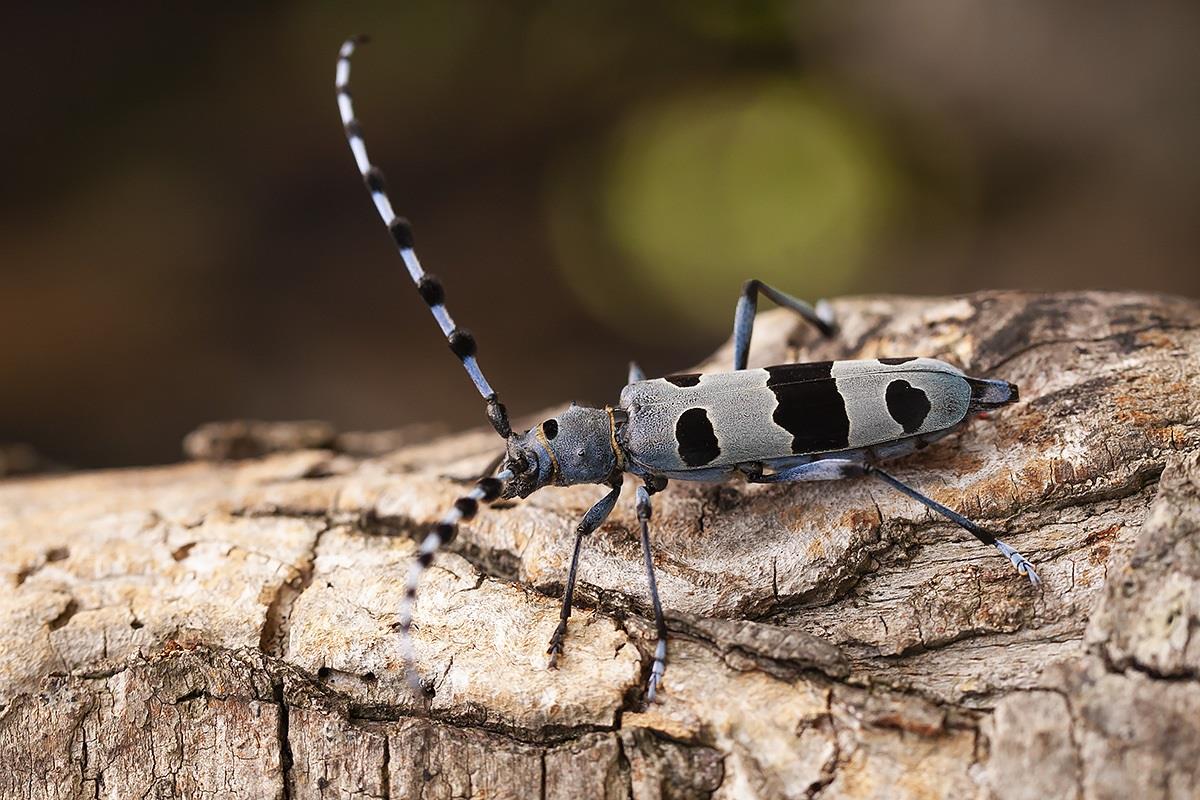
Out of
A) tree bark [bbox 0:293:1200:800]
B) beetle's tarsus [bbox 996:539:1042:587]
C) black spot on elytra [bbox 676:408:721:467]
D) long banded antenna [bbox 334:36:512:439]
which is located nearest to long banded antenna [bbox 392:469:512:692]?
tree bark [bbox 0:293:1200:800]

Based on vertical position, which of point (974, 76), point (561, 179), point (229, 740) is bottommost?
point (229, 740)

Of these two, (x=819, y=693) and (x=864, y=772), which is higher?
(x=819, y=693)

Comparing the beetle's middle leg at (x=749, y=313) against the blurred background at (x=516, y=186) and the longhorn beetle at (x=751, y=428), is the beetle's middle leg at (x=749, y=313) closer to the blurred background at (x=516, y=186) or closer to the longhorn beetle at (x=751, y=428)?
the longhorn beetle at (x=751, y=428)

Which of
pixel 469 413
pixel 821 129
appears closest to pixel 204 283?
pixel 469 413

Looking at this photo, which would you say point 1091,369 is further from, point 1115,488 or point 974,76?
point 974,76

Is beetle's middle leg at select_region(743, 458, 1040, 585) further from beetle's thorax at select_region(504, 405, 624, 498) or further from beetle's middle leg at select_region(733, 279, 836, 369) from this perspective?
beetle's middle leg at select_region(733, 279, 836, 369)

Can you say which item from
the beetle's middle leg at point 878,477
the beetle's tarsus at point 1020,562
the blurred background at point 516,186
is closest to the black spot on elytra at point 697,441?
the beetle's middle leg at point 878,477
